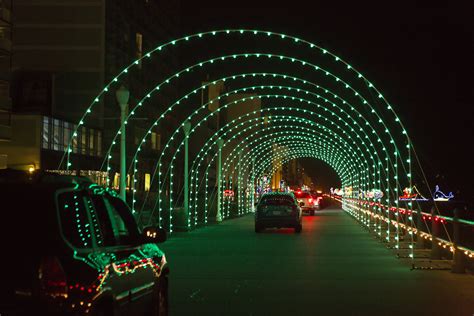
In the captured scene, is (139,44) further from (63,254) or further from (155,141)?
(63,254)

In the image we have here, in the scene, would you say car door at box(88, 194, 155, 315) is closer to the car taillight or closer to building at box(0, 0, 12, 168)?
the car taillight

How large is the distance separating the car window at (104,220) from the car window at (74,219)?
0.46m

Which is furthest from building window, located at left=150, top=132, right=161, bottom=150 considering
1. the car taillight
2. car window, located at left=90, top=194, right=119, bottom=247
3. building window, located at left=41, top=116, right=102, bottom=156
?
the car taillight

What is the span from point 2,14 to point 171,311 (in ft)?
157

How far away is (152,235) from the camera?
30.0 ft

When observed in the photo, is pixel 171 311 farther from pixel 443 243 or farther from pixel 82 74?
pixel 82 74

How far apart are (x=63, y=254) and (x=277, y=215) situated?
94.5ft

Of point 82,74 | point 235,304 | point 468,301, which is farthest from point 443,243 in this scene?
point 82,74

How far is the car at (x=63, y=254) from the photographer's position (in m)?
6.31

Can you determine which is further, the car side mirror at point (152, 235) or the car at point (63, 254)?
the car side mirror at point (152, 235)

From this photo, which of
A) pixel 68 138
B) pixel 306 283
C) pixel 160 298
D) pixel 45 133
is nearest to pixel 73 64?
pixel 68 138

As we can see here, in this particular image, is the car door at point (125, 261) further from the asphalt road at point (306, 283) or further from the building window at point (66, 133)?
the building window at point (66, 133)

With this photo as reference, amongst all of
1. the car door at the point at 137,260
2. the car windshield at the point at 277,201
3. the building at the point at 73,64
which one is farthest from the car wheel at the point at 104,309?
the building at the point at 73,64

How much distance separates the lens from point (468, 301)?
531 inches
